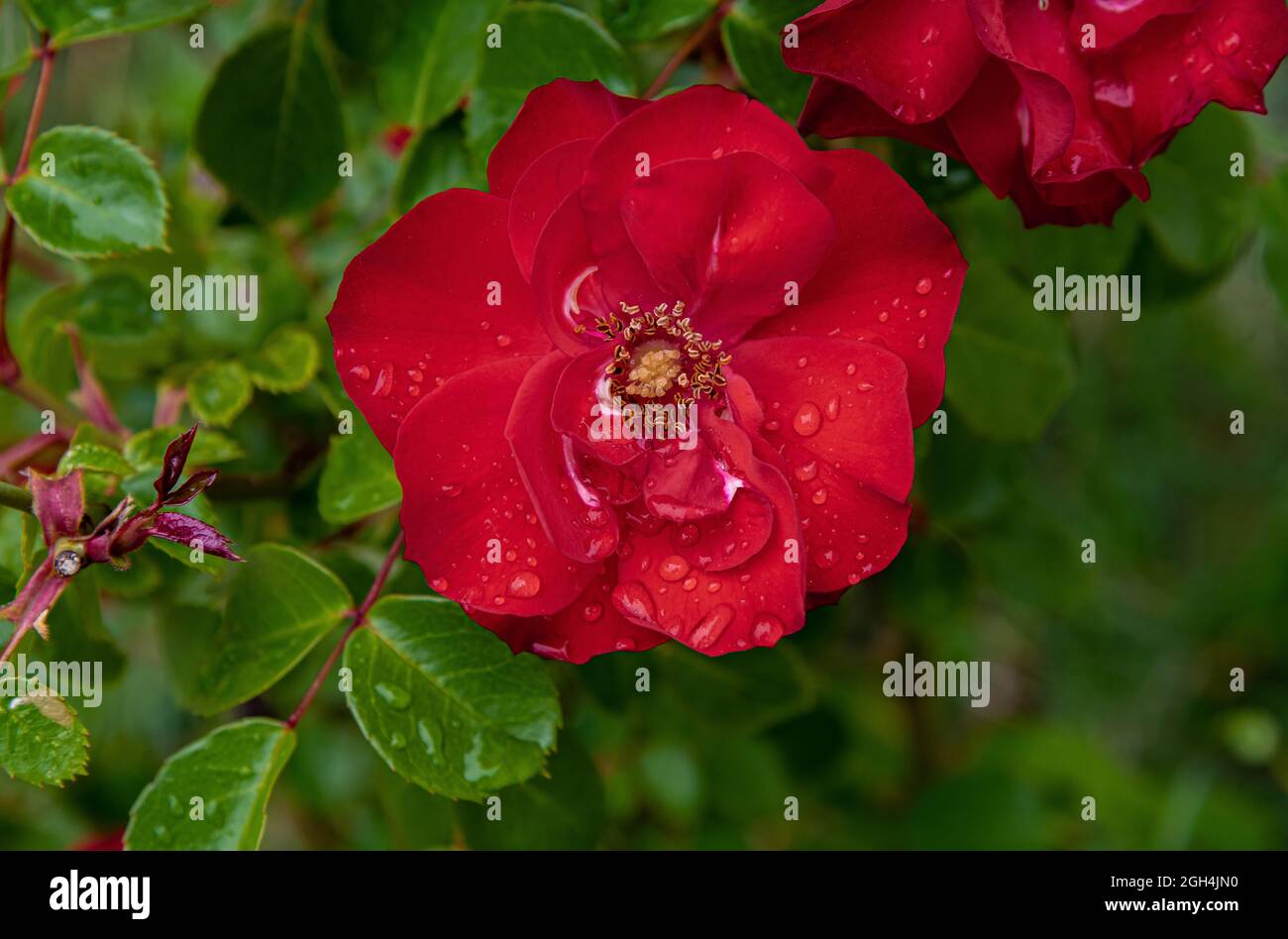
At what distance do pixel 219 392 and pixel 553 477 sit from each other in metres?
0.43

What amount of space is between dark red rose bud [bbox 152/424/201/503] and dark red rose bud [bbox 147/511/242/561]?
2cm

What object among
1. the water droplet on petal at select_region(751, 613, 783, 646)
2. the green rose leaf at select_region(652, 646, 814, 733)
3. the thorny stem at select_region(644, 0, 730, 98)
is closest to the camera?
the water droplet on petal at select_region(751, 613, 783, 646)

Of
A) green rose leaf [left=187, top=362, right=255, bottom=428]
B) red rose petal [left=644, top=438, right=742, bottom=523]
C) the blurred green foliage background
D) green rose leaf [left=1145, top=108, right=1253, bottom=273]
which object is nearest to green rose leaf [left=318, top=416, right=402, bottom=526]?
the blurred green foliage background

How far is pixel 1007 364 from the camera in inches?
41.5

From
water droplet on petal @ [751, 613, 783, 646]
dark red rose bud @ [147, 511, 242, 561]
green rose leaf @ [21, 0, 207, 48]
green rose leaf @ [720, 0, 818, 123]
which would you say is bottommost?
water droplet on petal @ [751, 613, 783, 646]

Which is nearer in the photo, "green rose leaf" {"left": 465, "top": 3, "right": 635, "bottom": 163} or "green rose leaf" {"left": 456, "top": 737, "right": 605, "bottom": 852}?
"green rose leaf" {"left": 465, "top": 3, "right": 635, "bottom": 163}

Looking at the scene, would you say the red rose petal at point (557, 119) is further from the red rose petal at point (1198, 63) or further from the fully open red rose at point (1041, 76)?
the red rose petal at point (1198, 63)

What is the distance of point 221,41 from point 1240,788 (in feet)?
7.94

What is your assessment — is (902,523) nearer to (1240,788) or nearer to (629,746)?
(629,746)

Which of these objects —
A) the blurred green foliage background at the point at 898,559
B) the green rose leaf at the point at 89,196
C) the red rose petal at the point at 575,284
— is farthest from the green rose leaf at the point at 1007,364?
the green rose leaf at the point at 89,196

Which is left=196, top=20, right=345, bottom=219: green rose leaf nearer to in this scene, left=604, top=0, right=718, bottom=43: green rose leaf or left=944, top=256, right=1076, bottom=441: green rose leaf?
left=604, top=0, right=718, bottom=43: green rose leaf

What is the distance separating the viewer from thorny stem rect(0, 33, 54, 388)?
91cm
